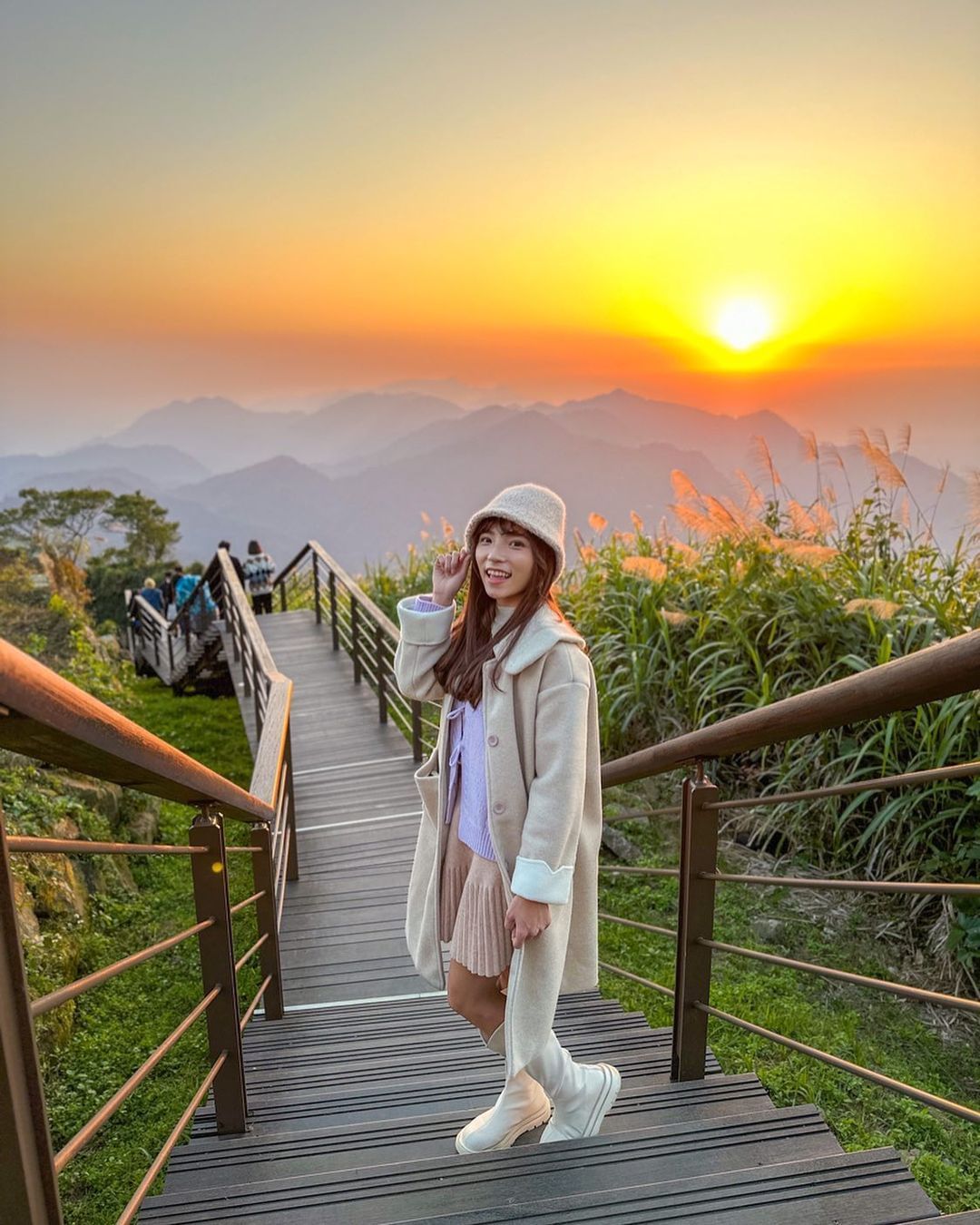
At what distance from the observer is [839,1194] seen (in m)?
1.46

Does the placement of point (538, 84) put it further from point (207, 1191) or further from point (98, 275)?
point (98, 275)

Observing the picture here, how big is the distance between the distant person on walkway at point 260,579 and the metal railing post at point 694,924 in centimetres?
1216

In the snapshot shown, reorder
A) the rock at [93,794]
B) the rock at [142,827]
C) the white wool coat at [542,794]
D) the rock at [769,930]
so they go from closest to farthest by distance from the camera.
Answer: the white wool coat at [542,794] < the rock at [769,930] < the rock at [93,794] < the rock at [142,827]

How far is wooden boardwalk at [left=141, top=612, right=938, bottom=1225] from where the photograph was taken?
1.48 meters

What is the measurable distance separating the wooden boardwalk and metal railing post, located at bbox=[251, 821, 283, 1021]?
10 cm

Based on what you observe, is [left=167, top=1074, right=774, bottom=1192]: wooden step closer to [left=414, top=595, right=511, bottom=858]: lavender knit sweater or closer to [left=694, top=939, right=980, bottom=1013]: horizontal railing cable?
[left=694, top=939, right=980, bottom=1013]: horizontal railing cable

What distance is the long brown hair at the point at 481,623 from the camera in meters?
1.97

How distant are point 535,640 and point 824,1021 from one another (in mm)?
2566

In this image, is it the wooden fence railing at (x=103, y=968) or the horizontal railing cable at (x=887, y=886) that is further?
the horizontal railing cable at (x=887, y=886)

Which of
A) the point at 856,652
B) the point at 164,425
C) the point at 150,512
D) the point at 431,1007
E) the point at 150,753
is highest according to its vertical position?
the point at 164,425

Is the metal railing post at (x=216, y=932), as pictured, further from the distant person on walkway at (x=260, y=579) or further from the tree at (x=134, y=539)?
the tree at (x=134, y=539)

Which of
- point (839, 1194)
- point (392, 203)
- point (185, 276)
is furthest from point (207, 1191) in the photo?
point (185, 276)

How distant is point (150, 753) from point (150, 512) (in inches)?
1566

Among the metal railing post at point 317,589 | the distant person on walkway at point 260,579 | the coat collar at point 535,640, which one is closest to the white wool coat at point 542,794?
the coat collar at point 535,640
